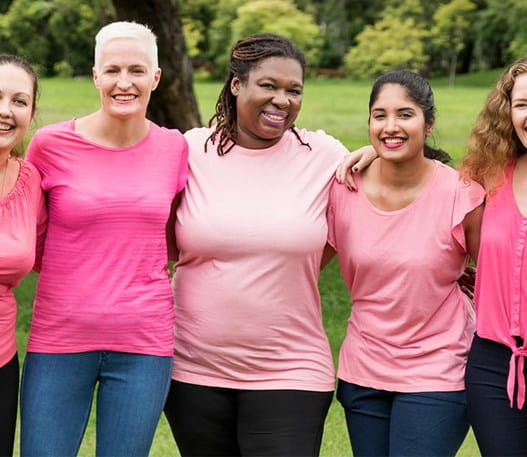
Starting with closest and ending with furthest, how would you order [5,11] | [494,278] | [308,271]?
[494,278] → [308,271] → [5,11]

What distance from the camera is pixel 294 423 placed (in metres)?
3.63

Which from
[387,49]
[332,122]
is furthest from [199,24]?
[332,122]

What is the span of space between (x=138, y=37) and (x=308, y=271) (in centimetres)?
111

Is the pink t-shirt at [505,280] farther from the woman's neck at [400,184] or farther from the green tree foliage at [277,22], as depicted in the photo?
the green tree foliage at [277,22]

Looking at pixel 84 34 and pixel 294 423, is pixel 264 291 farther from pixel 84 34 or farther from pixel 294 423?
pixel 84 34

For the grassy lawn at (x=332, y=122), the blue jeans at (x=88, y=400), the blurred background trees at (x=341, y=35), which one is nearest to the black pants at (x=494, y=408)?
the grassy lawn at (x=332, y=122)

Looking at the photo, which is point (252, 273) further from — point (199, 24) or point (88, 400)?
point (199, 24)

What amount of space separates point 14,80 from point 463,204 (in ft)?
5.79

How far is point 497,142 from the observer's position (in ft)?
12.1

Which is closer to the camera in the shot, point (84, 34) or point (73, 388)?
point (73, 388)

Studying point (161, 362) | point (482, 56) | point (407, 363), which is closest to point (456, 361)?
point (407, 363)

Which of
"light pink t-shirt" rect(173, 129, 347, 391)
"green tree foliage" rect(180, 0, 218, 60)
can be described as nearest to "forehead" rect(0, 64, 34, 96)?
"light pink t-shirt" rect(173, 129, 347, 391)

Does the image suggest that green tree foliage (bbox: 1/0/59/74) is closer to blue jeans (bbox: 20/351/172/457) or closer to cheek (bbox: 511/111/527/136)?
blue jeans (bbox: 20/351/172/457)

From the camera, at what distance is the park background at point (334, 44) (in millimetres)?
28484
